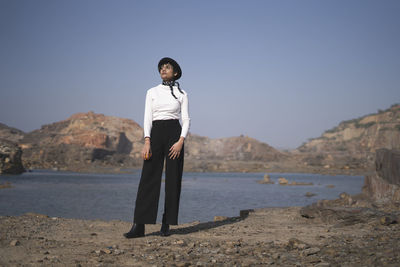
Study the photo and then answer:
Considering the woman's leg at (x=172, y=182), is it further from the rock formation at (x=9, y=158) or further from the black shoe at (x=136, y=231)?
the rock formation at (x=9, y=158)

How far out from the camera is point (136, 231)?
5.07m

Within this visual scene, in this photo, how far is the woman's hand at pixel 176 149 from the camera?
5.17 m

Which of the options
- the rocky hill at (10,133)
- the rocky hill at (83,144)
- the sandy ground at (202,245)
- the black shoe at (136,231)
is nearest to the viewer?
the sandy ground at (202,245)

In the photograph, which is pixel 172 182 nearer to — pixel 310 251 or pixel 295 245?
pixel 295 245

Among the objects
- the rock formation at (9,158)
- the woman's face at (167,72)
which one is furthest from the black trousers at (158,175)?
the rock formation at (9,158)

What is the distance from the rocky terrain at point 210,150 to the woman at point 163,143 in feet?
200

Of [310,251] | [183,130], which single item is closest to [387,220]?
[310,251]

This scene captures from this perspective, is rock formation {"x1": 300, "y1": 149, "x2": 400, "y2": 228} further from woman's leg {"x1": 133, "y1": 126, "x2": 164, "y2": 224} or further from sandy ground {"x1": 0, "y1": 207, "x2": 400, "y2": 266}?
woman's leg {"x1": 133, "y1": 126, "x2": 164, "y2": 224}

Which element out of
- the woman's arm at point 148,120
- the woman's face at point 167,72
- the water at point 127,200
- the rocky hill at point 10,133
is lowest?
the water at point 127,200

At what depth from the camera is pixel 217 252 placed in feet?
13.4

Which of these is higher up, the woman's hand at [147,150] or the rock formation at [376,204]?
the woman's hand at [147,150]

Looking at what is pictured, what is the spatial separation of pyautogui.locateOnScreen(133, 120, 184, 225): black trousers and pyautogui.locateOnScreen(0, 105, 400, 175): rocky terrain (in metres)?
60.8

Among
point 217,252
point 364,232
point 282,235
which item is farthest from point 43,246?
point 364,232

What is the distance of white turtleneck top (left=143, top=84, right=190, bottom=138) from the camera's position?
523 cm
